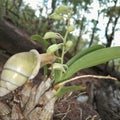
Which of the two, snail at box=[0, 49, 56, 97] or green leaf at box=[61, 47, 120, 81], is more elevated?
green leaf at box=[61, 47, 120, 81]

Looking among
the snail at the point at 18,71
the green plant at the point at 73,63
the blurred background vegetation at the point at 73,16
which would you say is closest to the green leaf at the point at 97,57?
the green plant at the point at 73,63

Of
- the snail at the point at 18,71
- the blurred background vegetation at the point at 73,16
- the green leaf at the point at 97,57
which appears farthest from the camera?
the blurred background vegetation at the point at 73,16

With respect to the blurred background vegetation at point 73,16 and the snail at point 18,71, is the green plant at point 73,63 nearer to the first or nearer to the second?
the snail at point 18,71

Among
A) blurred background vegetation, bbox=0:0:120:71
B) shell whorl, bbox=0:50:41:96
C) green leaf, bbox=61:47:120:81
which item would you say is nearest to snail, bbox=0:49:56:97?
shell whorl, bbox=0:50:41:96

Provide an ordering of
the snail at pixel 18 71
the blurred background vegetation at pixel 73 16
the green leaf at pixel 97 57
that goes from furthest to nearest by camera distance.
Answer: the blurred background vegetation at pixel 73 16 → the green leaf at pixel 97 57 → the snail at pixel 18 71

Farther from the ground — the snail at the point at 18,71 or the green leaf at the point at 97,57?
the green leaf at the point at 97,57

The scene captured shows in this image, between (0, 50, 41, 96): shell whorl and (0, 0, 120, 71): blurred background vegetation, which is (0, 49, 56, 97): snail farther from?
(0, 0, 120, 71): blurred background vegetation

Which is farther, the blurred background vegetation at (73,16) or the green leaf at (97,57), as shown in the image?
the blurred background vegetation at (73,16)

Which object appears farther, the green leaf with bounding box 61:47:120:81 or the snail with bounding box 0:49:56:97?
the green leaf with bounding box 61:47:120:81

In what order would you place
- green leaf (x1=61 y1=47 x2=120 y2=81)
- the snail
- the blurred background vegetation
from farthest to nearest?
the blurred background vegetation, green leaf (x1=61 y1=47 x2=120 y2=81), the snail

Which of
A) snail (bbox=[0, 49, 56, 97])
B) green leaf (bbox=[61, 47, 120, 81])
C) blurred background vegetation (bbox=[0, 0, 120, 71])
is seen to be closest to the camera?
snail (bbox=[0, 49, 56, 97])
